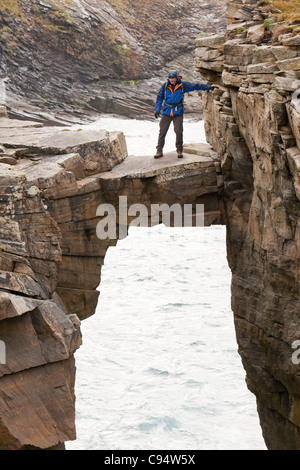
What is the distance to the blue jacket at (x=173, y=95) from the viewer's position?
72.6ft

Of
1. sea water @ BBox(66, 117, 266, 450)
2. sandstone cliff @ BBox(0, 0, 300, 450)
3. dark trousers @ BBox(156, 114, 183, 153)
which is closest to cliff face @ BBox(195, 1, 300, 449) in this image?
sandstone cliff @ BBox(0, 0, 300, 450)

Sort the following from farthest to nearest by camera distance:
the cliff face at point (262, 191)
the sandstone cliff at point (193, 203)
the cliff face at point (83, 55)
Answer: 1. the cliff face at point (83, 55)
2. the cliff face at point (262, 191)
3. the sandstone cliff at point (193, 203)

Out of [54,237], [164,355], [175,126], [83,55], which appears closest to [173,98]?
[175,126]

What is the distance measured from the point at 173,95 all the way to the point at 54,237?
5.58 m

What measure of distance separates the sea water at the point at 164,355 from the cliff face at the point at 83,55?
6693mm

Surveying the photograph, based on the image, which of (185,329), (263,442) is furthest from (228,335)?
(263,442)

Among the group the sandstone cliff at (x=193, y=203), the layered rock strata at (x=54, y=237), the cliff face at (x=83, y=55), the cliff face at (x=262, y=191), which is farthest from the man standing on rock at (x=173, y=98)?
the cliff face at (x=83, y=55)

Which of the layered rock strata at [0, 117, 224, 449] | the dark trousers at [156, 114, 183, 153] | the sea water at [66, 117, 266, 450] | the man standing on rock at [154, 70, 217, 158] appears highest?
the man standing on rock at [154, 70, 217, 158]

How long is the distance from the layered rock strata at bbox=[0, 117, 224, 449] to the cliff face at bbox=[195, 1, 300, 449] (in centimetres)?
117

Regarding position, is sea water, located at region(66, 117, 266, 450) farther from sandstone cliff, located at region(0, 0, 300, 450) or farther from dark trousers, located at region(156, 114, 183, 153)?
dark trousers, located at region(156, 114, 183, 153)

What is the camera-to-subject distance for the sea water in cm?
2614

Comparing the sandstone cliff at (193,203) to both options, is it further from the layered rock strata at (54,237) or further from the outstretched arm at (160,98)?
the outstretched arm at (160,98)

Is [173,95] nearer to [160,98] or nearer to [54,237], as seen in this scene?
[160,98]
